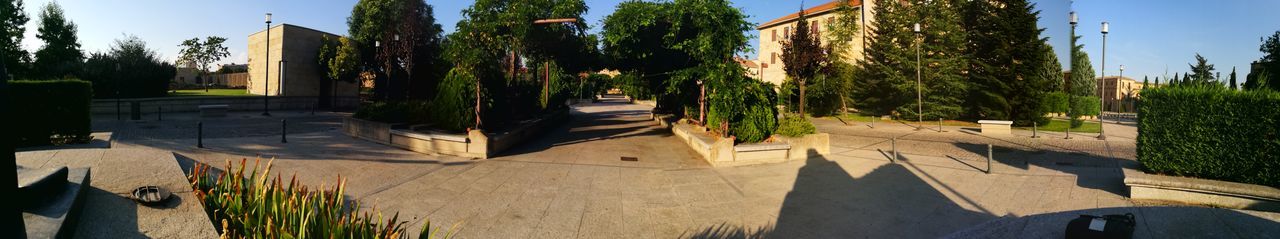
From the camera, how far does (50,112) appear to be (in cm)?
913

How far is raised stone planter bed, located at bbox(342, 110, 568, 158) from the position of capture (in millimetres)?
11602

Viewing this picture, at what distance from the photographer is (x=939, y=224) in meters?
6.42

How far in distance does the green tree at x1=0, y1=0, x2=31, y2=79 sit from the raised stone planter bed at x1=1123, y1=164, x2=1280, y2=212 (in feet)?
131

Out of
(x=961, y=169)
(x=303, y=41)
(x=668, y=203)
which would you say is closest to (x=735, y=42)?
(x=961, y=169)

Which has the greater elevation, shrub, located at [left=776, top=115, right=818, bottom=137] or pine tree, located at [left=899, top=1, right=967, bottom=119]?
pine tree, located at [left=899, top=1, right=967, bottom=119]

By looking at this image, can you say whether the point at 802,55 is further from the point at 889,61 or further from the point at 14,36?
the point at 14,36

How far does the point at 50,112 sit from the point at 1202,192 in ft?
54.9

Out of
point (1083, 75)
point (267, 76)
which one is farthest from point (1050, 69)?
point (267, 76)

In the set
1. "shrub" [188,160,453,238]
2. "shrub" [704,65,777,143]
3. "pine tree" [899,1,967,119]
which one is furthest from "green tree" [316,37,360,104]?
"pine tree" [899,1,967,119]

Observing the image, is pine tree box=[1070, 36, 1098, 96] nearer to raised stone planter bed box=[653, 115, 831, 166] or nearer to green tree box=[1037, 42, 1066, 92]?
green tree box=[1037, 42, 1066, 92]

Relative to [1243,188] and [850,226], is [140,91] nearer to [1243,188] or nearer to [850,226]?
[850,226]

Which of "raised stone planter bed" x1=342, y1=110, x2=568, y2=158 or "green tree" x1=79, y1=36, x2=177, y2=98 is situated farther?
"green tree" x1=79, y1=36, x2=177, y2=98

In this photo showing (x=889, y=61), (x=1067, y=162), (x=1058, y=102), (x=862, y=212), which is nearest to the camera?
(x=862, y=212)

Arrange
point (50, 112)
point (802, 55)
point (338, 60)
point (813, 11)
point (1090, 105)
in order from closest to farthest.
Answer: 1. point (50, 112)
2. point (802, 55)
3. point (338, 60)
4. point (1090, 105)
5. point (813, 11)
